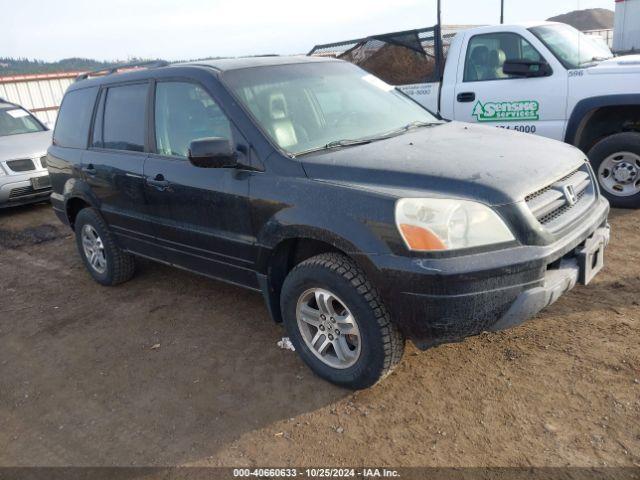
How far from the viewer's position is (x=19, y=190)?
7922 mm

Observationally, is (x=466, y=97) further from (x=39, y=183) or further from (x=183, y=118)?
(x=39, y=183)

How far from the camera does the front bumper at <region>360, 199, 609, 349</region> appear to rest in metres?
2.50

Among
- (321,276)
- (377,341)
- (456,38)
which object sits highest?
(456,38)

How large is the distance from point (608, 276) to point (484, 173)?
2.01m

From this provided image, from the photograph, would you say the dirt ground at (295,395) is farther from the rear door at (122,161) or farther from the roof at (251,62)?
the roof at (251,62)

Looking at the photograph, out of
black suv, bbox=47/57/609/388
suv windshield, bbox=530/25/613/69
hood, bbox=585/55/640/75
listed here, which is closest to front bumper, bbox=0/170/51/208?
black suv, bbox=47/57/609/388

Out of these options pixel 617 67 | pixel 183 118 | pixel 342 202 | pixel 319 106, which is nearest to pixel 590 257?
pixel 342 202

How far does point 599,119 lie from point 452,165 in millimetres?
3749

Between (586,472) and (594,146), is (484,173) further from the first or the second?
(594,146)

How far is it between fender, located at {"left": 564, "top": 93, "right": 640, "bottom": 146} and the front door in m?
3.89

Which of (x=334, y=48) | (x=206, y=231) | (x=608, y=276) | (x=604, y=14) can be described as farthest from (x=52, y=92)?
(x=604, y=14)

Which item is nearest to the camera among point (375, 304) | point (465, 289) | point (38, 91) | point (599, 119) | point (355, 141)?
point (465, 289)

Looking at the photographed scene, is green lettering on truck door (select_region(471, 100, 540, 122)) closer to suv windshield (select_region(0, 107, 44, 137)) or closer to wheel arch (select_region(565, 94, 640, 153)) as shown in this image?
wheel arch (select_region(565, 94, 640, 153))

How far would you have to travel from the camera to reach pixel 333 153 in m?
3.15
